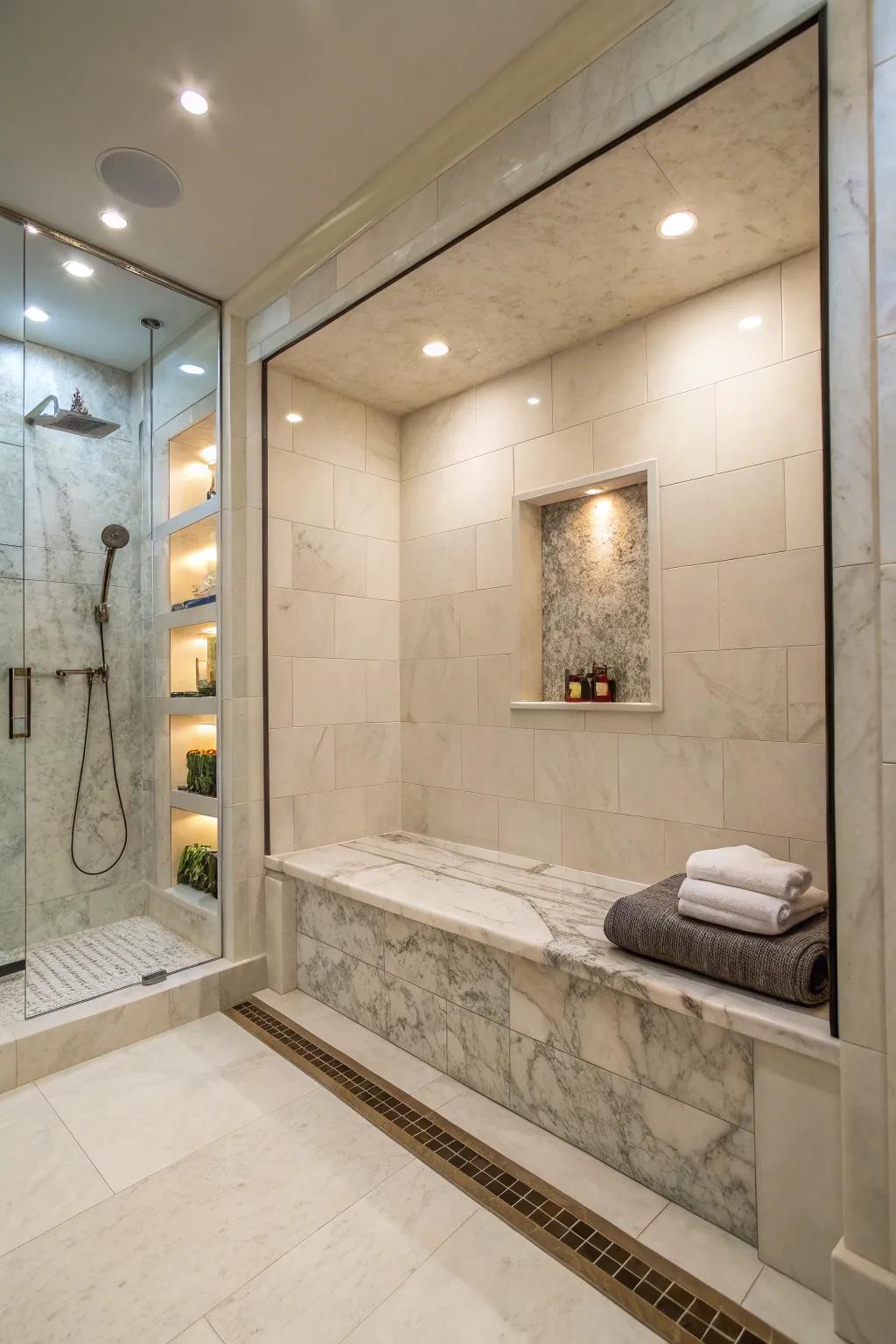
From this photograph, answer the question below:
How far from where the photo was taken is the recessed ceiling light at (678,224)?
1.94 m

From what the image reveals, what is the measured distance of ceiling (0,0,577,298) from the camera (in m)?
1.62

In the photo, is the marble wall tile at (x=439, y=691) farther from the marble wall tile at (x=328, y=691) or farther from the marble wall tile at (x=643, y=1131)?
the marble wall tile at (x=643, y=1131)

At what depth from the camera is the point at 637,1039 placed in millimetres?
1700

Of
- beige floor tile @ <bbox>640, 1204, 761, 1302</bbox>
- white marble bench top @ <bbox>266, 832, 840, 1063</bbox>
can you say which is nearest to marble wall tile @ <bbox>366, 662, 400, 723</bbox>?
white marble bench top @ <bbox>266, 832, 840, 1063</bbox>

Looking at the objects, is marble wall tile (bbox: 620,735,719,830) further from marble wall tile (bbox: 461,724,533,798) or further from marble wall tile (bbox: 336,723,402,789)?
marble wall tile (bbox: 336,723,402,789)

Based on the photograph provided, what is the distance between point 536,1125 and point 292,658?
1.91 metres

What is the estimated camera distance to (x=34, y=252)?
244 centimetres

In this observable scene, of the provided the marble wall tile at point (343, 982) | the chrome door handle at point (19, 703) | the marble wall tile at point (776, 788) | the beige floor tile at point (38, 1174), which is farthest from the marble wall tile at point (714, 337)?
the beige floor tile at point (38, 1174)

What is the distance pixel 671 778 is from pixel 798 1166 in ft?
3.76

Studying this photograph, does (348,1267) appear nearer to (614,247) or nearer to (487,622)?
(487,622)

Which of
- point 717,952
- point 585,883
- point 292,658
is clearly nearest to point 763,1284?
point 717,952

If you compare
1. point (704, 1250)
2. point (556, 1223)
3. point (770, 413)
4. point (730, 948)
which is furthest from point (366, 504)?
point (704, 1250)

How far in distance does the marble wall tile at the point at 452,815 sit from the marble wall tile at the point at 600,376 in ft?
5.29

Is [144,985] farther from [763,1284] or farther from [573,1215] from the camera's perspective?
[763,1284]
